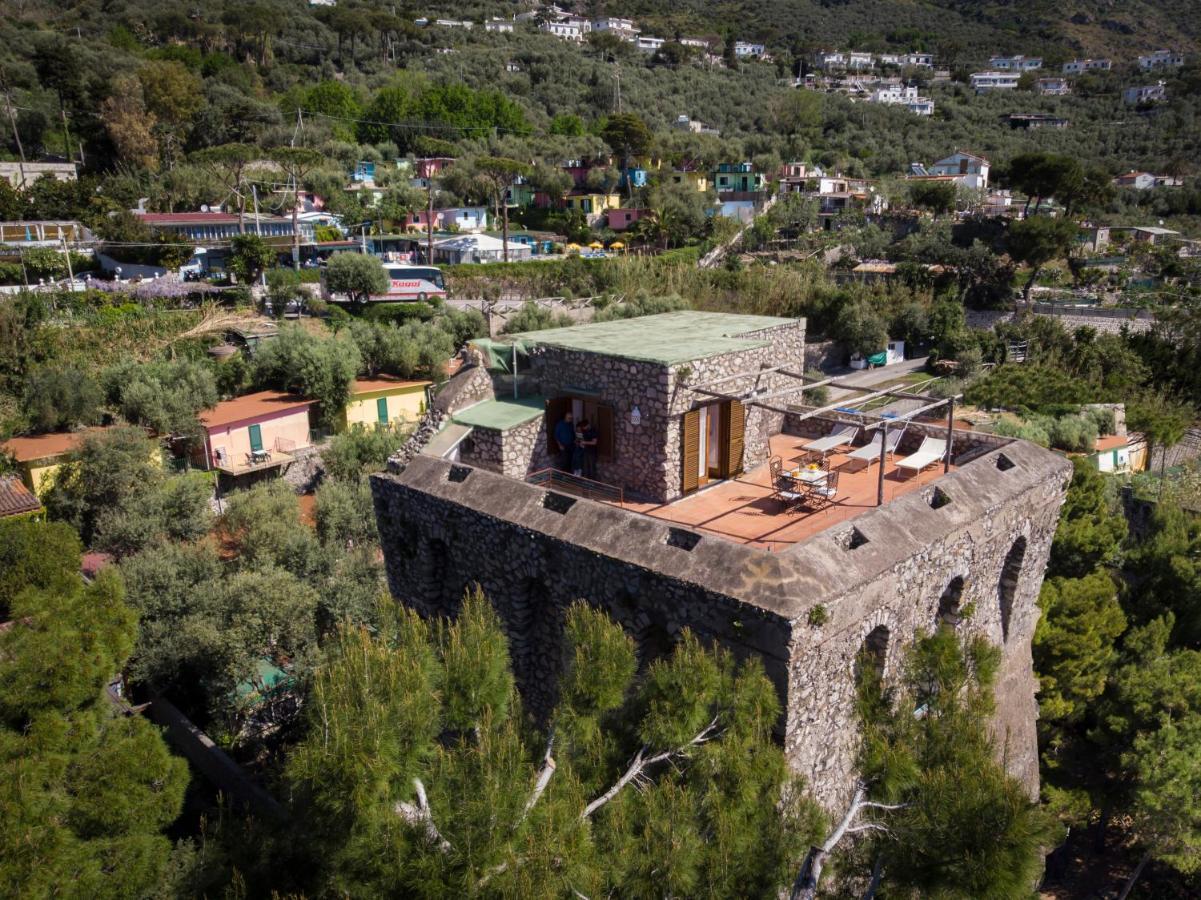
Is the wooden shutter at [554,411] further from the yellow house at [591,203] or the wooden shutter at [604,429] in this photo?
the yellow house at [591,203]

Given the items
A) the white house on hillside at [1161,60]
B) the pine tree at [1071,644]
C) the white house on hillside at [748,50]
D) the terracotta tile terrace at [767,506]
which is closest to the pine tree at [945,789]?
the terracotta tile terrace at [767,506]

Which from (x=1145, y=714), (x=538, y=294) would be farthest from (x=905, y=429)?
(x=538, y=294)

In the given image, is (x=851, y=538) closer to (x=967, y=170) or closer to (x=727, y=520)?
(x=727, y=520)

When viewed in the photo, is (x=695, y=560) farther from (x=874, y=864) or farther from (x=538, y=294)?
(x=538, y=294)

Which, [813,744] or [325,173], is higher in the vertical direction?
[325,173]

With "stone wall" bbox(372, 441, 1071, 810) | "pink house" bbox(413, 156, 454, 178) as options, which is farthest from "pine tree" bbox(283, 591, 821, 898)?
"pink house" bbox(413, 156, 454, 178)

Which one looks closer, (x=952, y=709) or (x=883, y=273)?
(x=952, y=709)
